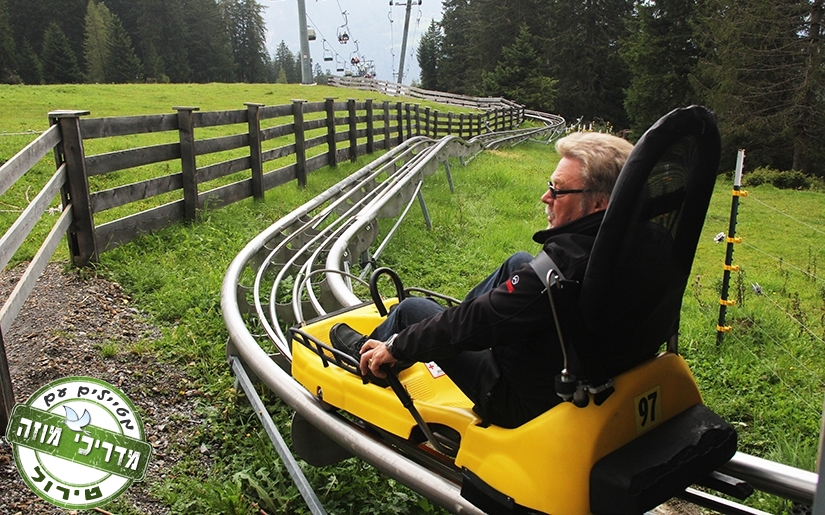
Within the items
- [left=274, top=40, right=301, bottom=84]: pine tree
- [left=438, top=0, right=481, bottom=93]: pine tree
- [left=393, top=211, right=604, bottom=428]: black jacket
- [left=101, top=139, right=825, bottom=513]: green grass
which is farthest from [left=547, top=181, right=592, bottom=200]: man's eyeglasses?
[left=274, top=40, right=301, bottom=84]: pine tree

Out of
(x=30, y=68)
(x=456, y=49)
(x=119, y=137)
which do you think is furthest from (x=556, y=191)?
(x=456, y=49)

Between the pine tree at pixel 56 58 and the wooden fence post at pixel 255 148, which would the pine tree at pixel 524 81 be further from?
the wooden fence post at pixel 255 148

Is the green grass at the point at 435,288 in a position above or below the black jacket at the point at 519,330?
below

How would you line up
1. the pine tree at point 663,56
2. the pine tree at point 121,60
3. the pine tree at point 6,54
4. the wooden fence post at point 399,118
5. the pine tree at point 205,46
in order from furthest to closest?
the pine tree at point 205,46, the pine tree at point 121,60, the pine tree at point 6,54, the pine tree at point 663,56, the wooden fence post at point 399,118

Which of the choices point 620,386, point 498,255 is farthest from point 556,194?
point 498,255

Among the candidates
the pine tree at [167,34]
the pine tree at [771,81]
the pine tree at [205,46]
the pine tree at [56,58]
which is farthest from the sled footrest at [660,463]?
the pine tree at [205,46]

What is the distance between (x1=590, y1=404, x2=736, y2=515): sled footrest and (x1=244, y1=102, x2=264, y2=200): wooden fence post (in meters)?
7.20

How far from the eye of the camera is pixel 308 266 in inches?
202

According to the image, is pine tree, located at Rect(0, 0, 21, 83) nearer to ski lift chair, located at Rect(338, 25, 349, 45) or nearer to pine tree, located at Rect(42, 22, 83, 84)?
pine tree, located at Rect(42, 22, 83, 84)

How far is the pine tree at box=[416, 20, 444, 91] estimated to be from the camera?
2576 inches

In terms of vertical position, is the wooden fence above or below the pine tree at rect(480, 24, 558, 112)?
below

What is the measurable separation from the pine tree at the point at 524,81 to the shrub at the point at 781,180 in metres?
25.7

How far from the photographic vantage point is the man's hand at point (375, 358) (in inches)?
96.3

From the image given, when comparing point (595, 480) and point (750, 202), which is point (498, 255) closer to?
point (595, 480)
